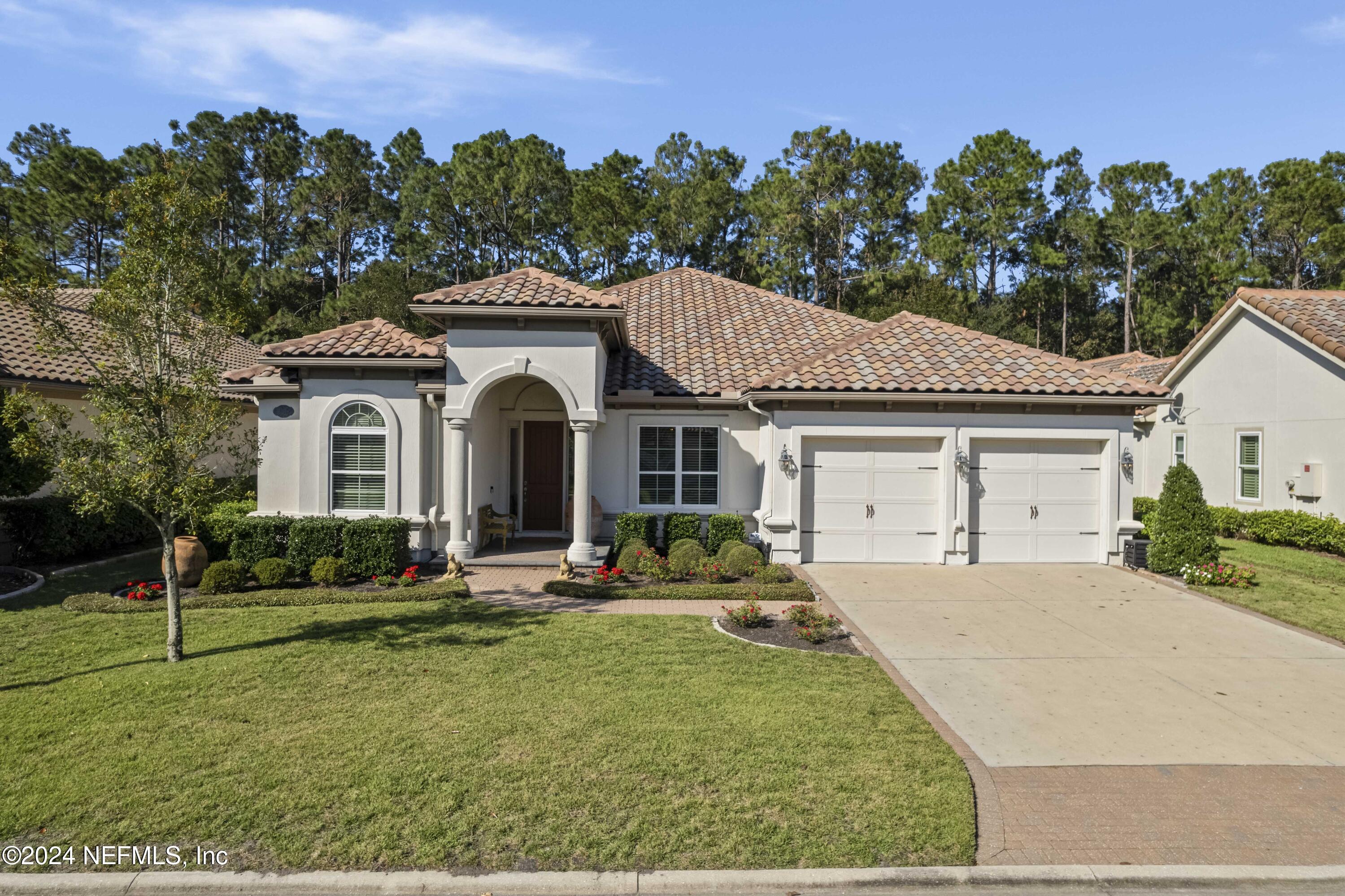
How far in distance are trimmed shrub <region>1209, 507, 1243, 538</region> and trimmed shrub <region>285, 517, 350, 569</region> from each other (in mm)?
19166

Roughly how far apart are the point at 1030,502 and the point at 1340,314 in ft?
34.3

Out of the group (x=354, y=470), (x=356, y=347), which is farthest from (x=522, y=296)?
(x=354, y=470)

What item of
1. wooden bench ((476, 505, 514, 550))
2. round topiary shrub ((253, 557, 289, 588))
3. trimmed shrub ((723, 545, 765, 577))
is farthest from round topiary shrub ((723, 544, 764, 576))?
round topiary shrub ((253, 557, 289, 588))

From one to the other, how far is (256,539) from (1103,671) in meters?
12.0

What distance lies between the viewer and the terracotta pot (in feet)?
37.2

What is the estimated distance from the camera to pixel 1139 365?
83.2 ft

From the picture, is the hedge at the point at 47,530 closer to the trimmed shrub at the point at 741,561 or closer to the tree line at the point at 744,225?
the trimmed shrub at the point at 741,561

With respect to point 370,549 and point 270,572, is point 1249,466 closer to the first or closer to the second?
point 370,549

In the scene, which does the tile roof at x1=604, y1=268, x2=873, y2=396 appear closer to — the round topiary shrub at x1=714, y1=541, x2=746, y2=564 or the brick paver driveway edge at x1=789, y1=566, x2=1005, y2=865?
the round topiary shrub at x1=714, y1=541, x2=746, y2=564

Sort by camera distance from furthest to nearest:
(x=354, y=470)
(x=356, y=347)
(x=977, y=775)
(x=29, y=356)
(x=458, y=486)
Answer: (x=29, y=356), (x=354, y=470), (x=356, y=347), (x=458, y=486), (x=977, y=775)

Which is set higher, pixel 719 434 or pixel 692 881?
pixel 719 434

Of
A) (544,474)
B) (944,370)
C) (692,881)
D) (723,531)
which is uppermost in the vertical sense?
(944,370)

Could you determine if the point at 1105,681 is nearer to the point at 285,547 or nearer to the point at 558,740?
the point at 558,740

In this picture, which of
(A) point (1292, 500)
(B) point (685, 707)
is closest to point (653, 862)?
(B) point (685, 707)
